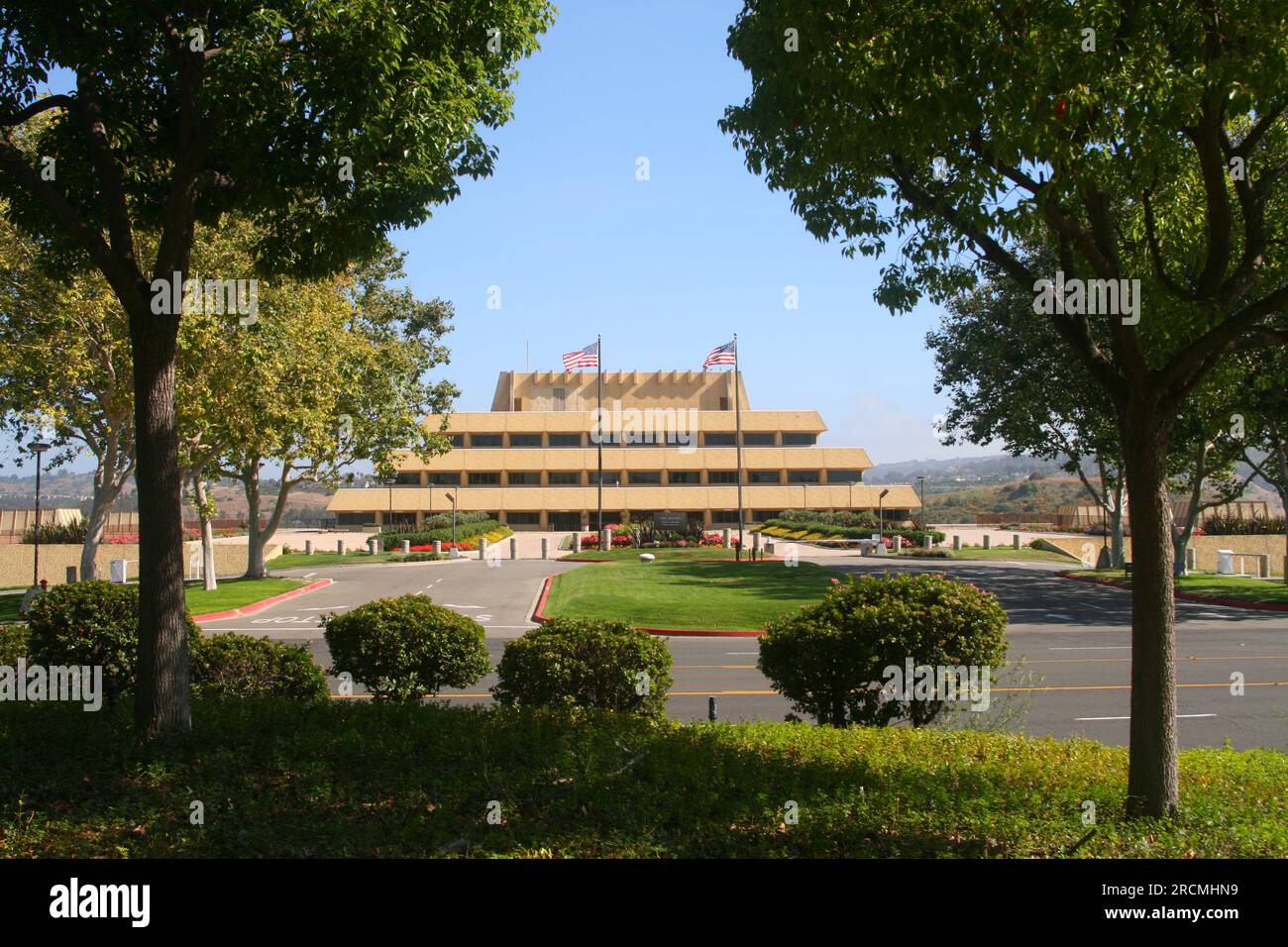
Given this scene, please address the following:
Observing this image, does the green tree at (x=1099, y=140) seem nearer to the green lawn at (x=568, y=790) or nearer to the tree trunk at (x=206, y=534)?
the green lawn at (x=568, y=790)

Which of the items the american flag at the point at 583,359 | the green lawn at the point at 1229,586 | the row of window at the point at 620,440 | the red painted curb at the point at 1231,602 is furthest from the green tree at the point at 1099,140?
the row of window at the point at 620,440

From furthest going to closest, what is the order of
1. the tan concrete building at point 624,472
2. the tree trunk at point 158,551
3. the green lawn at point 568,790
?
the tan concrete building at point 624,472, the tree trunk at point 158,551, the green lawn at point 568,790

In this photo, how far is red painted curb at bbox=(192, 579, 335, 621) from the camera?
83.4 ft

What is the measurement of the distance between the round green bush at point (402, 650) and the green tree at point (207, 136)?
2.59 meters

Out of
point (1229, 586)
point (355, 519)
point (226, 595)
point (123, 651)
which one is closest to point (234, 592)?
point (226, 595)

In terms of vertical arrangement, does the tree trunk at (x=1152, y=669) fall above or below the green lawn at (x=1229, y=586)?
above

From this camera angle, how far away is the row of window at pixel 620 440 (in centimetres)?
8019

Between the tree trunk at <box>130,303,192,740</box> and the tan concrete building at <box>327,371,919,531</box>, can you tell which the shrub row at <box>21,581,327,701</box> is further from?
the tan concrete building at <box>327,371,919,531</box>

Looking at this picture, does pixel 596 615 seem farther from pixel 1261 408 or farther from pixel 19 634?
pixel 1261 408

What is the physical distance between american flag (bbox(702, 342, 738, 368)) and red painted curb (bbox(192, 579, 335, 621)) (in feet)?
65.6

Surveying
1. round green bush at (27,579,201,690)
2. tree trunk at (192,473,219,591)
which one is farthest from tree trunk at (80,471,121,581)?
round green bush at (27,579,201,690)

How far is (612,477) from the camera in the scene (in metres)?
77.8

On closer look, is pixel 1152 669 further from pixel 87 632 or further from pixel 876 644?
pixel 87 632

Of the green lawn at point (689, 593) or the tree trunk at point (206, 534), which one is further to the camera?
the tree trunk at point (206, 534)
